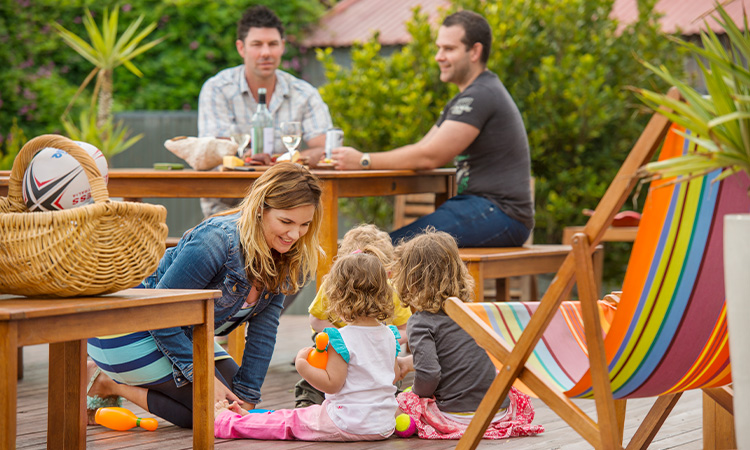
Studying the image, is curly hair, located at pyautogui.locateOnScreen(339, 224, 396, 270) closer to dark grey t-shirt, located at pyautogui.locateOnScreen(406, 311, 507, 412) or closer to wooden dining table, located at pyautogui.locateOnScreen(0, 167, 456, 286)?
wooden dining table, located at pyautogui.locateOnScreen(0, 167, 456, 286)

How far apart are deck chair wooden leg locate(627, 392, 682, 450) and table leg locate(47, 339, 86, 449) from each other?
1.43 metres

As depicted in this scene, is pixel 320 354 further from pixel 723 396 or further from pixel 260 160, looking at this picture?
pixel 260 160

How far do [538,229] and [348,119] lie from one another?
1.67 meters

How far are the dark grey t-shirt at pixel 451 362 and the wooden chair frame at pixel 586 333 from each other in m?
0.76

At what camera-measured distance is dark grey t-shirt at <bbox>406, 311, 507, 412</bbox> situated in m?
2.88

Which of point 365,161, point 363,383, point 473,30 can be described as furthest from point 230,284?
point 473,30

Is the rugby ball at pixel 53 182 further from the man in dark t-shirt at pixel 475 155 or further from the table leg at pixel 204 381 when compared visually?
the man in dark t-shirt at pixel 475 155

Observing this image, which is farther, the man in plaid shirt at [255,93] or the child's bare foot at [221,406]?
the man in plaid shirt at [255,93]

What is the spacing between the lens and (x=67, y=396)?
2428 millimetres

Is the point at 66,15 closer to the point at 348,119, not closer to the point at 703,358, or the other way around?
the point at 348,119

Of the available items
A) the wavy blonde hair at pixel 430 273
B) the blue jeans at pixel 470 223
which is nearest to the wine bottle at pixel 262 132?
the blue jeans at pixel 470 223

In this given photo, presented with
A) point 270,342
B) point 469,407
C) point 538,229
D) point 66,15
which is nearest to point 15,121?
point 66,15

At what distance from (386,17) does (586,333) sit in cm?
983

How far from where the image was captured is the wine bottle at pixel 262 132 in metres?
3.88
